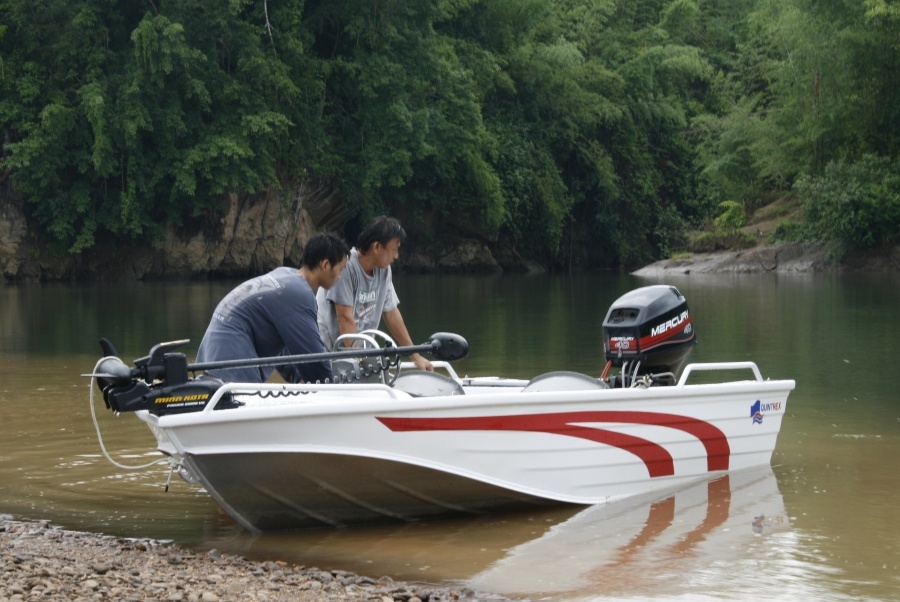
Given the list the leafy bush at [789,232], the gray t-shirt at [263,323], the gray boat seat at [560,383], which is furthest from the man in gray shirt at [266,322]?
the leafy bush at [789,232]

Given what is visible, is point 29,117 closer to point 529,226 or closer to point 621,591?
point 529,226

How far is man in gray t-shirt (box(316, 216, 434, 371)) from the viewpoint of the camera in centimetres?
709

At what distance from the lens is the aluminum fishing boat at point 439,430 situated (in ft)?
18.6

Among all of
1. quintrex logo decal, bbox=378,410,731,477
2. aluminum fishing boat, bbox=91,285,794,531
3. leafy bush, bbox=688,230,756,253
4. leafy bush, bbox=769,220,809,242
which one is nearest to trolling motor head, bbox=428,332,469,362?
aluminum fishing boat, bbox=91,285,794,531

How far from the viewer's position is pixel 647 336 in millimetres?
7055

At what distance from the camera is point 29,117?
115 ft

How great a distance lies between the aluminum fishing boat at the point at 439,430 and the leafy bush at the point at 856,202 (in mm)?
32218

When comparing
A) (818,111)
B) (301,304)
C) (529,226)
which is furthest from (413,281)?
(301,304)

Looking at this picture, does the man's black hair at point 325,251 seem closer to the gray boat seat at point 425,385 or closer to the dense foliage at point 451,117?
the gray boat seat at point 425,385

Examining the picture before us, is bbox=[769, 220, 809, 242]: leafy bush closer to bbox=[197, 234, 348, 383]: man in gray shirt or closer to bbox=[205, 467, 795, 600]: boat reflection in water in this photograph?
bbox=[205, 467, 795, 600]: boat reflection in water

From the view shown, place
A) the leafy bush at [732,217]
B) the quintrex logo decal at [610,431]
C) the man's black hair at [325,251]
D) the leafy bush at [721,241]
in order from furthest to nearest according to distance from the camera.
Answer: the leafy bush at [732,217] → the leafy bush at [721,241] → the man's black hair at [325,251] → the quintrex logo decal at [610,431]

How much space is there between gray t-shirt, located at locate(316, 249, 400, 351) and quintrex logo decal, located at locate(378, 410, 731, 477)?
4.30ft

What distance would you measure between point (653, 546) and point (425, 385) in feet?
4.93

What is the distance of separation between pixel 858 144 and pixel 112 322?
2885 cm
